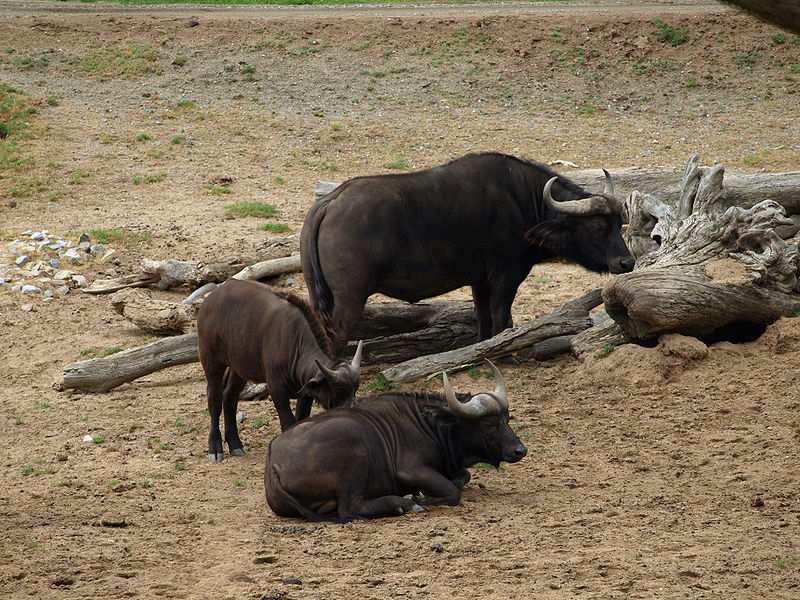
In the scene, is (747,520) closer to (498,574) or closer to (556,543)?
(556,543)

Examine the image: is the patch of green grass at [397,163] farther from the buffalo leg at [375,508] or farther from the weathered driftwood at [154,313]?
the buffalo leg at [375,508]

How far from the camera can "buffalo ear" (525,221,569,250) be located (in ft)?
35.3

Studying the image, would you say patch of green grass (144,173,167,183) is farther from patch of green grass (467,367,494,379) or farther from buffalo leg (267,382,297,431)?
buffalo leg (267,382,297,431)

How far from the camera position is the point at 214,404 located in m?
9.03

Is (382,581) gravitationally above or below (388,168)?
above

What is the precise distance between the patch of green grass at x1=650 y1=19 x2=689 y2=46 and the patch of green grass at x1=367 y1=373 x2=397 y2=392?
1696 cm

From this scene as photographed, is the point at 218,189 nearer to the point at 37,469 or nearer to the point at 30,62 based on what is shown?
the point at 30,62

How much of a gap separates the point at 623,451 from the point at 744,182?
605 centimetres

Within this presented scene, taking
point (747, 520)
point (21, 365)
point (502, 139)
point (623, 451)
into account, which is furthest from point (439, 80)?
point (747, 520)

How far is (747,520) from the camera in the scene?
6.48 metres

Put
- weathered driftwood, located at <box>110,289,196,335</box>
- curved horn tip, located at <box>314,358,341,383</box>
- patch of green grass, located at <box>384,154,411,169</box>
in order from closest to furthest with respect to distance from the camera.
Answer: curved horn tip, located at <box>314,358,341,383</box>
weathered driftwood, located at <box>110,289,196,335</box>
patch of green grass, located at <box>384,154,411,169</box>

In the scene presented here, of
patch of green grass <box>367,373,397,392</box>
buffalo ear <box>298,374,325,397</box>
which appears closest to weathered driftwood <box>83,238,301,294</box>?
patch of green grass <box>367,373,397,392</box>

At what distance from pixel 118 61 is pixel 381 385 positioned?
1721 cm

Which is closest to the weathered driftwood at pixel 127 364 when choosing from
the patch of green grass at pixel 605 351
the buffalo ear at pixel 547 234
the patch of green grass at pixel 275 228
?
the buffalo ear at pixel 547 234
